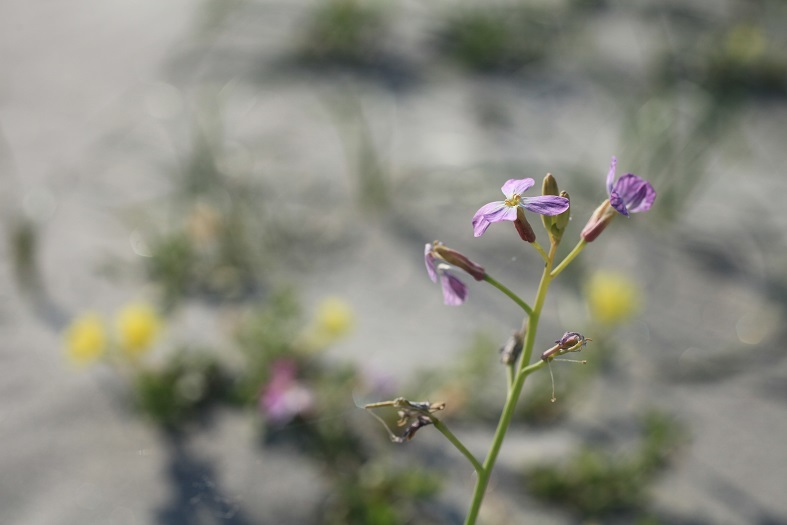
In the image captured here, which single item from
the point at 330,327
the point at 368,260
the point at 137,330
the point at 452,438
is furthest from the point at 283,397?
the point at 452,438

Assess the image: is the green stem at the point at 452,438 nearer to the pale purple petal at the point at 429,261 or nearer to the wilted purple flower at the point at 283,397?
the pale purple petal at the point at 429,261

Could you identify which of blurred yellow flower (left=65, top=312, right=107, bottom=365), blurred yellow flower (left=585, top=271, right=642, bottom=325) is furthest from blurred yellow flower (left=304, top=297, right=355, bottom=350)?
blurred yellow flower (left=585, top=271, right=642, bottom=325)

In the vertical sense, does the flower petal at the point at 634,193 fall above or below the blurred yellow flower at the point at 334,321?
below

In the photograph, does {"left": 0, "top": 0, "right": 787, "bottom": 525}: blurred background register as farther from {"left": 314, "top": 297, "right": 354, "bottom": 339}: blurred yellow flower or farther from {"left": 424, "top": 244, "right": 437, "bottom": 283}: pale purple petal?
{"left": 424, "top": 244, "right": 437, "bottom": 283}: pale purple petal

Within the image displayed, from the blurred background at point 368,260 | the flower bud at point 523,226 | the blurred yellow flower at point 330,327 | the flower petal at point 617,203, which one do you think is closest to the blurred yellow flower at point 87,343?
the blurred background at point 368,260

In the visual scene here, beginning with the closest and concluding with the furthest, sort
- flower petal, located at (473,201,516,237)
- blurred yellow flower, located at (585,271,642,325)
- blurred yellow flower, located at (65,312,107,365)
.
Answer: flower petal, located at (473,201,516,237), blurred yellow flower, located at (65,312,107,365), blurred yellow flower, located at (585,271,642,325)
